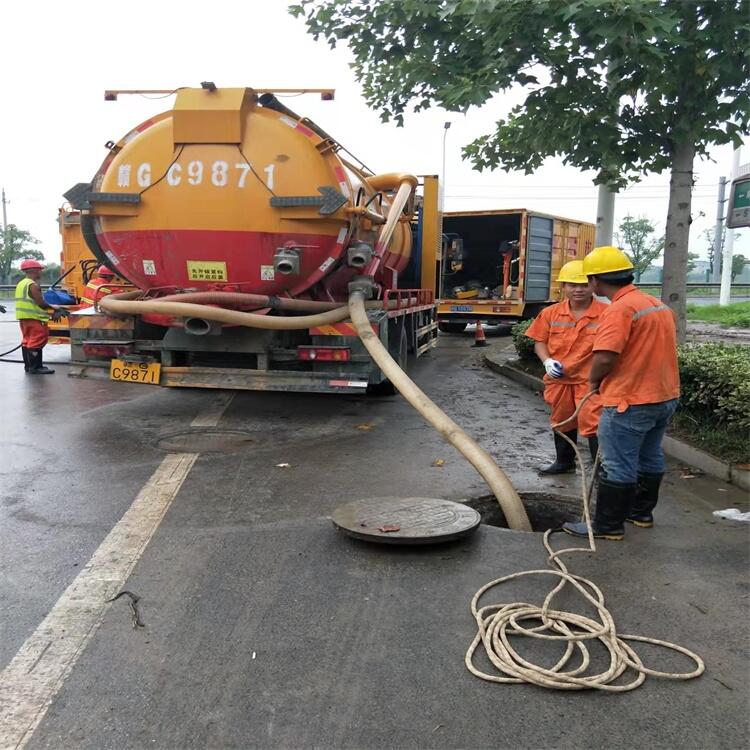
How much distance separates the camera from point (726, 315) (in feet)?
60.6

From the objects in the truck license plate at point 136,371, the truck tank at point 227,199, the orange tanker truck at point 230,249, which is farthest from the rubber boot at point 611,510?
the truck license plate at point 136,371

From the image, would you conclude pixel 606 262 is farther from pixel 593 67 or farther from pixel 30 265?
pixel 30 265

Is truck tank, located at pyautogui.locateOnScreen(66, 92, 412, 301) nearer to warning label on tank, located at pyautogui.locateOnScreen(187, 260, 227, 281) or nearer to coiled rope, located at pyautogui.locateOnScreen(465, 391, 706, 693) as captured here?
warning label on tank, located at pyautogui.locateOnScreen(187, 260, 227, 281)

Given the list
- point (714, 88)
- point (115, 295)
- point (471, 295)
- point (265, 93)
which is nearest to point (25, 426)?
point (115, 295)

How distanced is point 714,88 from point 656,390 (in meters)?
3.59

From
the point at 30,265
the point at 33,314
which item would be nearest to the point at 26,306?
the point at 33,314

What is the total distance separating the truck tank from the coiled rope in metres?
3.77

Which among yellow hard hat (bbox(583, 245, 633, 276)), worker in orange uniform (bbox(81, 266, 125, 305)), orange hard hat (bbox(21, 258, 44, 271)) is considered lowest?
worker in orange uniform (bbox(81, 266, 125, 305))

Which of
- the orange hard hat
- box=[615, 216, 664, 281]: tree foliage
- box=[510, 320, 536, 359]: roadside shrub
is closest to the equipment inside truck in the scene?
box=[510, 320, 536, 359]: roadside shrub

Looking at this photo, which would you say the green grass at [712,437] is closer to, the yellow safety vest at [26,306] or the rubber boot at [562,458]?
the rubber boot at [562,458]

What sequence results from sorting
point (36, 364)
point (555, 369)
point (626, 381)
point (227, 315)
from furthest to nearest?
point (36, 364) < point (227, 315) < point (555, 369) < point (626, 381)

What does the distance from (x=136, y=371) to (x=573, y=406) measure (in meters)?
4.08

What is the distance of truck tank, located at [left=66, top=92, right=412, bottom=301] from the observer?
5820mm

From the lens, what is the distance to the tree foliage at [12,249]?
51.6 meters
